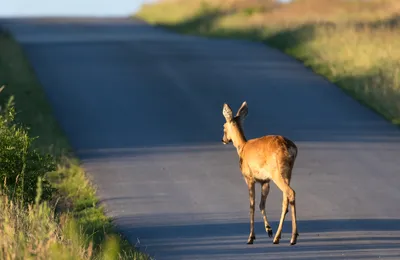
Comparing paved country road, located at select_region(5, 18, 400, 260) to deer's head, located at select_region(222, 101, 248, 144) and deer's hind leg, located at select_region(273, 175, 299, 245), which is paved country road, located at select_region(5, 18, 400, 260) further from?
deer's head, located at select_region(222, 101, 248, 144)

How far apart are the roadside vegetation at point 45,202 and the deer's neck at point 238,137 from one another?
1603 mm

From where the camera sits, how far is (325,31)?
31.3m

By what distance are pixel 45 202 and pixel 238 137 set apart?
4311 mm

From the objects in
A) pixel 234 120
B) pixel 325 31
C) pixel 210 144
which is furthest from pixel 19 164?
pixel 325 31

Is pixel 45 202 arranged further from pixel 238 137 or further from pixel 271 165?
pixel 238 137

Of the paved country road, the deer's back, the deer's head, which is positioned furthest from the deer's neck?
the paved country road

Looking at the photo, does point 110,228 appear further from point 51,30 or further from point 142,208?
point 51,30

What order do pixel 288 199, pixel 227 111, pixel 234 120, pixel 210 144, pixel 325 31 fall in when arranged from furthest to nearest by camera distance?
1. pixel 325 31
2. pixel 210 144
3. pixel 234 120
4. pixel 227 111
5. pixel 288 199

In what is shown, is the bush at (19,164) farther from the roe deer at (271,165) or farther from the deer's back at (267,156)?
the deer's back at (267,156)

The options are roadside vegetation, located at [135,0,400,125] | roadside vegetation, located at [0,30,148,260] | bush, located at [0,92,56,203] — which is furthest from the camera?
roadside vegetation, located at [135,0,400,125]

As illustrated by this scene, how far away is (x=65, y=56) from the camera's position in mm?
30172

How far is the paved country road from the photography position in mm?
12609

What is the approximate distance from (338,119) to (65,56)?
10959 mm

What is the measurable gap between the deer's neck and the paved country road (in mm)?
924
